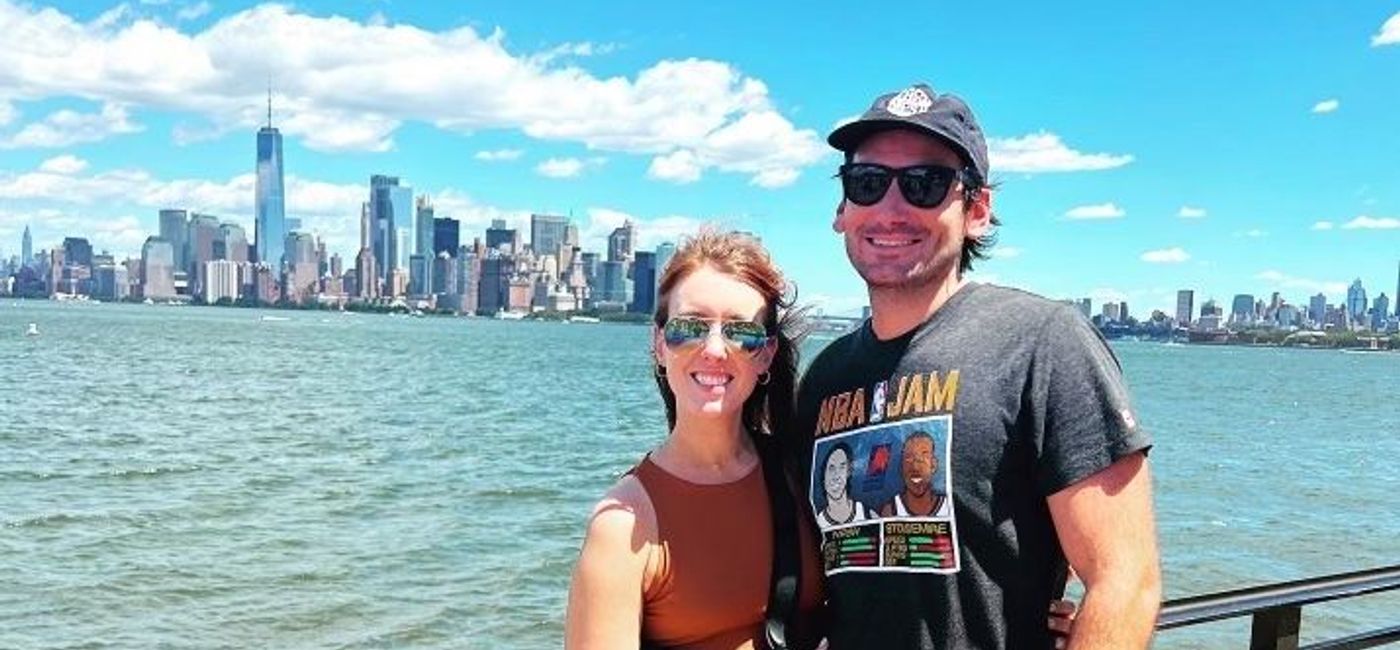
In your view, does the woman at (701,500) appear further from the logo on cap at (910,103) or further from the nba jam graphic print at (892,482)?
the logo on cap at (910,103)

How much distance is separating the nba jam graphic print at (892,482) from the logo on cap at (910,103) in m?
0.59

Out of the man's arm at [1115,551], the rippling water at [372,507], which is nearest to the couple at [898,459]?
the man's arm at [1115,551]

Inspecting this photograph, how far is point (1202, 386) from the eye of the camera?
83875mm

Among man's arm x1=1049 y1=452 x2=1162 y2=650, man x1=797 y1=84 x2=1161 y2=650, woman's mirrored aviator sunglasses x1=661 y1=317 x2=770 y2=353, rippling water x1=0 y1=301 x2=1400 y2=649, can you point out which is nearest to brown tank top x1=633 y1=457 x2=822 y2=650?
man x1=797 y1=84 x2=1161 y2=650

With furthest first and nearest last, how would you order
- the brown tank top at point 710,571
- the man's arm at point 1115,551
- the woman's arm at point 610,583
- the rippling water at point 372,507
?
1. the rippling water at point 372,507
2. the brown tank top at point 710,571
3. the woman's arm at point 610,583
4. the man's arm at point 1115,551

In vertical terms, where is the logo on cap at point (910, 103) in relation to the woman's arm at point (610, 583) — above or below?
above

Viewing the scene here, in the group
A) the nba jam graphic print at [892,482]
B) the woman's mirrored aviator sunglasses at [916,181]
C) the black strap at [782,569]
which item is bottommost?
the black strap at [782,569]

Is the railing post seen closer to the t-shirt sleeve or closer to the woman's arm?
the t-shirt sleeve

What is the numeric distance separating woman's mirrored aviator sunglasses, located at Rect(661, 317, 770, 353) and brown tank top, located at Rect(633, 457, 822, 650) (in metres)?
0.30

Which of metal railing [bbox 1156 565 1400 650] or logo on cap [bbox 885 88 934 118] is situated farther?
metal railing [bbox 1156 565 1400 650]

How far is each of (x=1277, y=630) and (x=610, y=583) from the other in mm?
2086

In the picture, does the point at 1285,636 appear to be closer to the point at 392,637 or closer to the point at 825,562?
the point at 825,562

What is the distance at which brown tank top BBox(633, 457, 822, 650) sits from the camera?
2617 mm

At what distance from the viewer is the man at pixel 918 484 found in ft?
8.29
